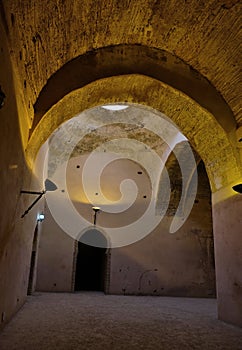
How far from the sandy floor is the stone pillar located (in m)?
0.33

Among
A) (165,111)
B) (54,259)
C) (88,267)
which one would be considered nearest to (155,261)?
(54,259)

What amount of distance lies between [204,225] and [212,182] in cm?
577

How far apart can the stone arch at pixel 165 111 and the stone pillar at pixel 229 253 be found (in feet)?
1.40

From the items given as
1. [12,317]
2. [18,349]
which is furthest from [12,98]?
[12,317]

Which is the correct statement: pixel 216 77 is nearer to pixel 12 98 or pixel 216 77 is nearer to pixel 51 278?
pixel 12 98

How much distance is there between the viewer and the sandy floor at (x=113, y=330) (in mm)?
3787

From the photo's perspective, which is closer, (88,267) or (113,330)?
(113,330)

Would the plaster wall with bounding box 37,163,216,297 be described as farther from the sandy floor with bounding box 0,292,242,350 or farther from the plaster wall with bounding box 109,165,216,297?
the sandy floor with bounding box 0,292,242,350

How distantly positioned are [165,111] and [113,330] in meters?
4.19

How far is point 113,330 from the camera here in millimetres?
4648

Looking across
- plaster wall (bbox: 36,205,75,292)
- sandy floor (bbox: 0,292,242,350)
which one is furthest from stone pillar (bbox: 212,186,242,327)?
plaster wall (bbox: 36,205,75,292)

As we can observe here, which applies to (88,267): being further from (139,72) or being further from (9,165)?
(9,165)

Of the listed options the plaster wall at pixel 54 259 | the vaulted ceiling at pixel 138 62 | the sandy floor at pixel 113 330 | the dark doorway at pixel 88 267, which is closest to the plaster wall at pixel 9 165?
the vaulted ceiling at pixel 138 62

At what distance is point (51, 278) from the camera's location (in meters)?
9.91
